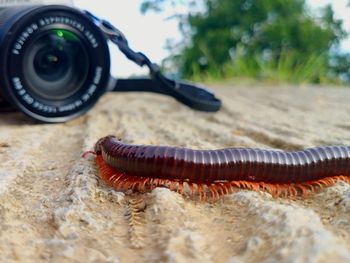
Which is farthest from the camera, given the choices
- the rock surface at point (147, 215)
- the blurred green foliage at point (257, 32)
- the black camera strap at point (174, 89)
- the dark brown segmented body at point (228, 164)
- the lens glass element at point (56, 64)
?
the blurred green foliage at point (257, 32)

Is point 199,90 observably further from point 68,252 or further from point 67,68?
point 68,252

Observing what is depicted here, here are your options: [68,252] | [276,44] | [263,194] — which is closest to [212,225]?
[263,194]

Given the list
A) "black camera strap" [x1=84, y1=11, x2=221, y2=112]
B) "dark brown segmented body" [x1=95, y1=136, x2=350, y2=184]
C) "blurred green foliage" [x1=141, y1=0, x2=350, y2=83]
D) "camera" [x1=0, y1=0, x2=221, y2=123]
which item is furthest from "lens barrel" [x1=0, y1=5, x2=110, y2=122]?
"blurred green foliage" [x1=141, y1=0, x2=350, y2=83]

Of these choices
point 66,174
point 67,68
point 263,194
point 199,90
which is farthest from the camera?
point 199,90

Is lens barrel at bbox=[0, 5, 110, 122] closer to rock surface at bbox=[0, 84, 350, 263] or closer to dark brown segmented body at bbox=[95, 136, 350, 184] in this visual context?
rock surface at bbox=[0, 84, 350, 263]

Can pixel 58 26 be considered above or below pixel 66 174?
above

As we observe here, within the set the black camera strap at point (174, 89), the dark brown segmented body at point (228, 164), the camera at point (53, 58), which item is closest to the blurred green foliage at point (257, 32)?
the black camera strap at point (174, 89)

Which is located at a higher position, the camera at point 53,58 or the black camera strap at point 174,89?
the camera at point 53,58

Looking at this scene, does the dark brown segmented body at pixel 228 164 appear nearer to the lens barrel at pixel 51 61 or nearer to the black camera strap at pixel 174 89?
the lens barrel at pixel 51 61
